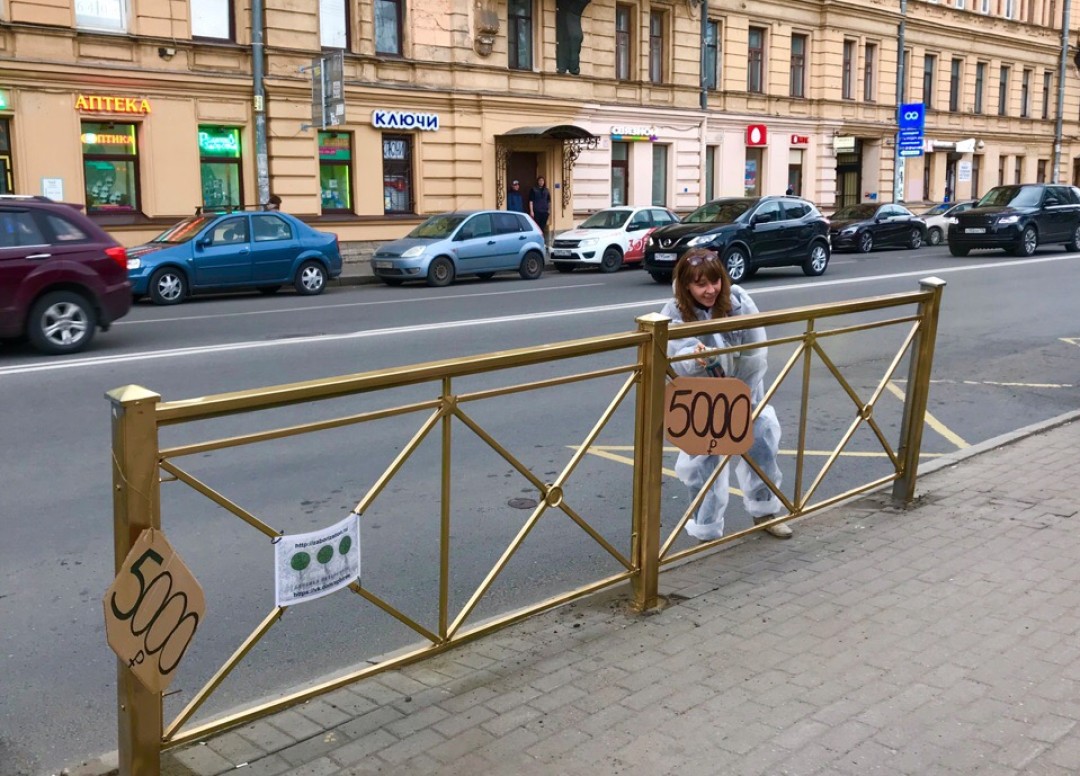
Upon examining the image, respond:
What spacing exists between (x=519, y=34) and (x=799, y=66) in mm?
13195

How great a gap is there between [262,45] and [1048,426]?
64.9 ft

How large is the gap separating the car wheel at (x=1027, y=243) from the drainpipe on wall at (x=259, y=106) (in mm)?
17814

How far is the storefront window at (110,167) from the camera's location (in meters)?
21.5

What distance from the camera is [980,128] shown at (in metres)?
45.8

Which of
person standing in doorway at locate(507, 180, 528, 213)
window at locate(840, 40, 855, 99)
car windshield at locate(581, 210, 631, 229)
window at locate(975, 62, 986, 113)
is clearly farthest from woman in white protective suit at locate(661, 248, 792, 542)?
window at locate(975, 62, 986, 113)

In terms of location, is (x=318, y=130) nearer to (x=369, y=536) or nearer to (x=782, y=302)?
(x=782, y=302)

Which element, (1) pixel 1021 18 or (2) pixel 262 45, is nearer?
(2) pixel 262 45

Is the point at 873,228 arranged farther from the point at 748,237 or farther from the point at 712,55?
the point at 748,237

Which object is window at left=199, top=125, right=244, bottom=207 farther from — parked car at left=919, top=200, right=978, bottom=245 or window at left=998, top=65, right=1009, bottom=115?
window at left=998, top=65, right=1009, bottom=115

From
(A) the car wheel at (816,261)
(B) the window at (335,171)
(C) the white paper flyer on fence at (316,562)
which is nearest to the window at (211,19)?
Result: (B) the window at (335,171)

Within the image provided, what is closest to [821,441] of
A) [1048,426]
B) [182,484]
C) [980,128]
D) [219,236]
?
[1048,426]

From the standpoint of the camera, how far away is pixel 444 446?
12.4ft

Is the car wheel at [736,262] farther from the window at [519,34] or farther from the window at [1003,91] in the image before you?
the window at [1003,91]

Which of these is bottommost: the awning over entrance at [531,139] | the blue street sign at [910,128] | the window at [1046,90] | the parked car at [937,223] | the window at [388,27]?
the parked car at [937,223]
